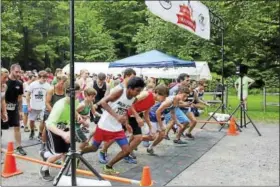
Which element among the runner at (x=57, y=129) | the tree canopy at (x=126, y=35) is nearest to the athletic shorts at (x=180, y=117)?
the runner at (x=57, y=129)

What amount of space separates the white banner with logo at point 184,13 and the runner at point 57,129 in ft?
7.45

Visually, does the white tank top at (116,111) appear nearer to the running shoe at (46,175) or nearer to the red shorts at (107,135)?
the red shorts at (107,135)

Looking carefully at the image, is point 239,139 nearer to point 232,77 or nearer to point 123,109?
point 123,109

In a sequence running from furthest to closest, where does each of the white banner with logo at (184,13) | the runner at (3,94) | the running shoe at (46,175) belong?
the white banner with logo at (184,13), the runner at (3,94), the running shoe at (46,175)

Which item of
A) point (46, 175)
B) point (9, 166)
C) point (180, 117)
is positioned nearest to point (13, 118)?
point (9, 166)

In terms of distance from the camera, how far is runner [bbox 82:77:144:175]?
609cm

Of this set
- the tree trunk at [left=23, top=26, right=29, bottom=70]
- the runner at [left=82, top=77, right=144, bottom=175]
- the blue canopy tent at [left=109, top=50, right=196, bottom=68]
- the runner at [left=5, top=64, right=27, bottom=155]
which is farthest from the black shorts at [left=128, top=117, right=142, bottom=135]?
the tree trunk at [left=23, top=26, right=29, bottom=70]

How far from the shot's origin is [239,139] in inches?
427

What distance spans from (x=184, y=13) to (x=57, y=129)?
5323 millimetres

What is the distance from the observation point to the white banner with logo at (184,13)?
751 cm

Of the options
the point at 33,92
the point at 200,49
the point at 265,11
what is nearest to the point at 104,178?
the point at 33,92

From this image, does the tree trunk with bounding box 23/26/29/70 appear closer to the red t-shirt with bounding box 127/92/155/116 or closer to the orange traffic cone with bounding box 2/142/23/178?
the red t-shirt with bounding box 127/92/155/116

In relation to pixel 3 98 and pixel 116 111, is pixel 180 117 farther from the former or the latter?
pixel 3 98

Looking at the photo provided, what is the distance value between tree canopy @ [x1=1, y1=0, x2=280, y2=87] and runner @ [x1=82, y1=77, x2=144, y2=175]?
14.8m
